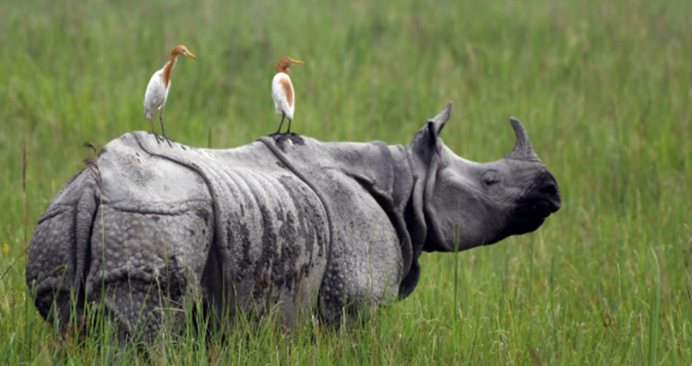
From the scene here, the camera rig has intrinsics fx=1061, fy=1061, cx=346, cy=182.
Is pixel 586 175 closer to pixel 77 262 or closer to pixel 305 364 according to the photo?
pixel 305 364

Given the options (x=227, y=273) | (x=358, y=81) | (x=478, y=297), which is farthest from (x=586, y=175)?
(x=227, y=273)

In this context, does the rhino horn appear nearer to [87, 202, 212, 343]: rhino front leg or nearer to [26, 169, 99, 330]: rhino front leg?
[87, 202, 212, 343]: rhino front leg

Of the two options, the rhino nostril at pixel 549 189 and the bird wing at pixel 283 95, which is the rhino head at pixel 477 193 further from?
the bird wing at pixel 283 95

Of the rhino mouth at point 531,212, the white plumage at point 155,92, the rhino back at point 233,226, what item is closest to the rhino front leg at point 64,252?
the rhino back at point 233,226

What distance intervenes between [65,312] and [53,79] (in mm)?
5286

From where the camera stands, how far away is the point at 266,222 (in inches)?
153

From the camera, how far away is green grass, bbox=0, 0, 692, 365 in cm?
412

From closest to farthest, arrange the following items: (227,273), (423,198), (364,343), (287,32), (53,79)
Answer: (227,273) < (364,343) < (423,198) < (53,79) < (287,32)

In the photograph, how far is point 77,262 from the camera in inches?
138

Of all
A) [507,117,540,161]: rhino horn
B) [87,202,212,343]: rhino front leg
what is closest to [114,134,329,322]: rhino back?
[87,202,212,343]: rhino front leg

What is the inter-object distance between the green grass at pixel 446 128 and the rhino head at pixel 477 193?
12.1 inches

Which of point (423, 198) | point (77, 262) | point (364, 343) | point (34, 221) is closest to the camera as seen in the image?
point (77, 262)

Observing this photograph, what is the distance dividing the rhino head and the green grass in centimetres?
31

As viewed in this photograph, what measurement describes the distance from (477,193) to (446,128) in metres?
3.68
